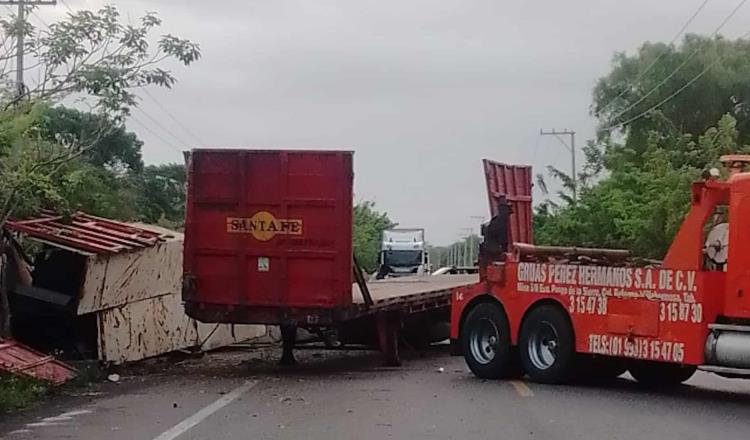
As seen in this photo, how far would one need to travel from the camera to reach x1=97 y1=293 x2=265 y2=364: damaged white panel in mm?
18781

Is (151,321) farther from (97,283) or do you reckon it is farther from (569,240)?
(569,240)

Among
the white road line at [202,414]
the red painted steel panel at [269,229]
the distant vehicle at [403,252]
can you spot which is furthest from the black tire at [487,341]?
the distant vehicle at [403,252]

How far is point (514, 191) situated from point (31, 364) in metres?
7.72

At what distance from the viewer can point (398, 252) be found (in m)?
57.4

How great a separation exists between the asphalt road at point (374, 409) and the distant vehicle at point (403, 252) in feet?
121

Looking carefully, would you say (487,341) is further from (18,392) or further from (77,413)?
(18,392)

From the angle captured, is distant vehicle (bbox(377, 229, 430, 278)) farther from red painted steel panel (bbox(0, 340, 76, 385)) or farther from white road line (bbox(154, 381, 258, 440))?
white road line (bbox(154, 381, 258, 440))

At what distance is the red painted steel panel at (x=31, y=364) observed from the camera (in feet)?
53.3

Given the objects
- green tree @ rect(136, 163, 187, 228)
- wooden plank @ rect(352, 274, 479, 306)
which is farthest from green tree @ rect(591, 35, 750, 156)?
wooden plank @ rect(352, 274, 479, 306)

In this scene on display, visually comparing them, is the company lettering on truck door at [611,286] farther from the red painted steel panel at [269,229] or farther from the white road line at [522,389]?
the red painted steel panel at [269,229]

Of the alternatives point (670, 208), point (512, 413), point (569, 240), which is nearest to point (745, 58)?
point (569, 240)

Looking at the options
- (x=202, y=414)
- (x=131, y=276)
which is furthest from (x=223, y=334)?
(x=202, y=414)

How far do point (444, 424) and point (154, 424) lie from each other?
293cm

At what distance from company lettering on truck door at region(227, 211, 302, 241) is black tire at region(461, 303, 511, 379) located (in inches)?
112
